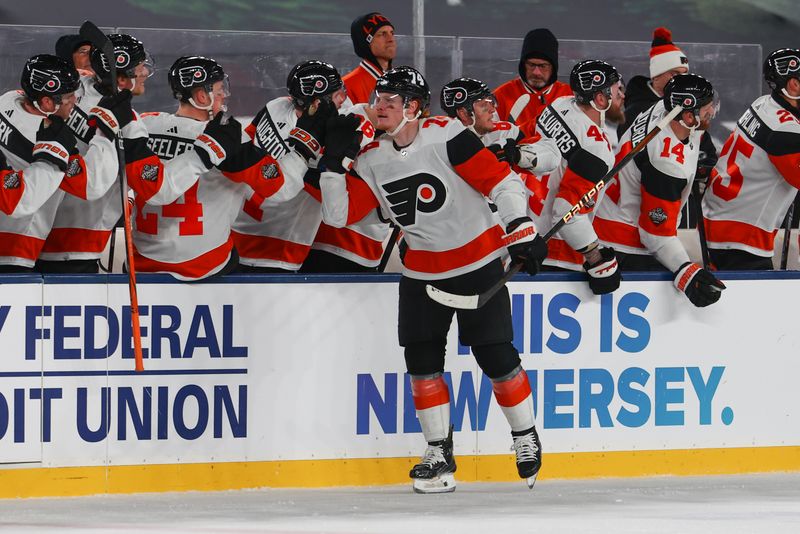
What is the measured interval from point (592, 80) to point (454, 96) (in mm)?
532

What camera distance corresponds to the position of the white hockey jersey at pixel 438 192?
4230mm

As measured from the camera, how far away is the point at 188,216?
14.8 feet

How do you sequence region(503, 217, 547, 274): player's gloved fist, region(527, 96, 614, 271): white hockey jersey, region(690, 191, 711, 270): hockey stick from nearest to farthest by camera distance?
region(503, 217, 547, 274): player's gloved fist < region(527, 96, 614, 271): white hockey jersey < region(690, 191, 711, 270): hockey stick

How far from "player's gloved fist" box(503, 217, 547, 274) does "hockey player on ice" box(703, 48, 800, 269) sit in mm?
1324

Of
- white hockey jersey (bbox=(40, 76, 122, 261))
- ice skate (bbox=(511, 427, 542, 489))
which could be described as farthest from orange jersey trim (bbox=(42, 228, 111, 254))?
ice skate (bbox=(511, 427, 542, 489))

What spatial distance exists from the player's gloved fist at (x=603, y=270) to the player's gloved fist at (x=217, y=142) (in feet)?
4.16

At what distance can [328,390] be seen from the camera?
4.49 meters

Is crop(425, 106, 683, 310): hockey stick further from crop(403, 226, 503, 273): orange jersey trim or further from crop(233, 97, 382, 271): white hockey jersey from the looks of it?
crop(233, 97, 382, 271): white hockey jersey

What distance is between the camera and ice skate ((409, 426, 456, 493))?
4367 mm

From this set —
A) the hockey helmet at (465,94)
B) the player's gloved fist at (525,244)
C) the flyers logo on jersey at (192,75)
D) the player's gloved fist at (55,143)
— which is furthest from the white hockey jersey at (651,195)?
the player's gloved fist at (55,143)

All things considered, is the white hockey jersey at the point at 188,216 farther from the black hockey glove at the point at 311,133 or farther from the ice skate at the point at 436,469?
the ice skate at the point at 436,469

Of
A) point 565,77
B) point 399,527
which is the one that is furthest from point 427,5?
point 399,527

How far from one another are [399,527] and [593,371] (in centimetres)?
116

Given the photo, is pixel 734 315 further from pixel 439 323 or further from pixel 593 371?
pixel 439 323
